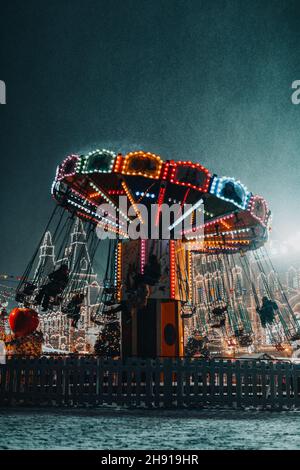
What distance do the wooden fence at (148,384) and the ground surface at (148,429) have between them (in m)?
0.60

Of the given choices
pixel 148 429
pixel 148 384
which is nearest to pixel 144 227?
pixel 148 384

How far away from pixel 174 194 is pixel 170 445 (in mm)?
10077

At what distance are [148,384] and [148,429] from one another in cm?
327

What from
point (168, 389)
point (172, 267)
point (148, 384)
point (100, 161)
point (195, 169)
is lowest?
point (168, 389)

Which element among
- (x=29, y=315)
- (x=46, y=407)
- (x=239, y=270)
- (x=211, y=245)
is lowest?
(x=46, y=407)

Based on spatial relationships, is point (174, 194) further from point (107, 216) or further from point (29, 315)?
point (29, 315)

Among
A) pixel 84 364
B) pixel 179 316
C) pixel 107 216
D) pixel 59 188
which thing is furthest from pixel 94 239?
pixel 84 364

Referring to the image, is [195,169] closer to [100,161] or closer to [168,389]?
[100,161]

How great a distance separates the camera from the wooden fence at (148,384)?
37.3 ft

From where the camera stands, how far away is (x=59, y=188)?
16.8 m

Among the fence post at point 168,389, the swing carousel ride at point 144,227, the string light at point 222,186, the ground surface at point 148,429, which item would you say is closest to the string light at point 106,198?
the swing carousel ride at point 144,227

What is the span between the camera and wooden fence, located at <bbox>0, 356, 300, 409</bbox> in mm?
11359

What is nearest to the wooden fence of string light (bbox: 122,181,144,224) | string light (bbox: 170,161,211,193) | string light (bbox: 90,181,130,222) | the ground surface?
the ground surface

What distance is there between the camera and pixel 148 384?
37.1 ft
